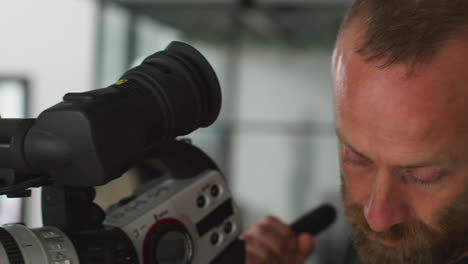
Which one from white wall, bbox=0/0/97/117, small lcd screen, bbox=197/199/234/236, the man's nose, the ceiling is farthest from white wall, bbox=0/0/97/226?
the man's nose

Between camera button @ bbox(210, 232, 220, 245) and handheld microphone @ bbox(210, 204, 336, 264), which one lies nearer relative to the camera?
camera button @ bbox(210, 232, 220, 245)

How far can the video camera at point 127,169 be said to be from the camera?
0.55 m

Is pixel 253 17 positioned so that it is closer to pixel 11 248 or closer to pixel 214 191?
pixel 214 191

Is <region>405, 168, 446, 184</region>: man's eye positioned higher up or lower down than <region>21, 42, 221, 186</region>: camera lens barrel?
lower down

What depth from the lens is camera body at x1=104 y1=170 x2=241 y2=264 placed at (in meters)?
0.70

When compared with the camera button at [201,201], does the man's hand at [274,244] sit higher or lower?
lower

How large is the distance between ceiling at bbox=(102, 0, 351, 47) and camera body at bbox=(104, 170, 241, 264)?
245 centimetres

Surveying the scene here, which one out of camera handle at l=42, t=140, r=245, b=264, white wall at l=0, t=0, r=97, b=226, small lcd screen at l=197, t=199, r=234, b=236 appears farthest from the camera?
white wall at l=0, t=0, r=97, b=226

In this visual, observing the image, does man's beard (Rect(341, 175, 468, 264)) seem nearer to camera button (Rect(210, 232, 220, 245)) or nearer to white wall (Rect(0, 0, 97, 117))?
camera button (Rect(210, 232, 220, 245))

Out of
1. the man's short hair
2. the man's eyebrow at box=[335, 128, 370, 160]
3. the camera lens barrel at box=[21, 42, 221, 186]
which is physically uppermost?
the man's short hair

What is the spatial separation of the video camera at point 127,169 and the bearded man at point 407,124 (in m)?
0.17

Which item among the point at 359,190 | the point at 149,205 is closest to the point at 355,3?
the point at 359,190

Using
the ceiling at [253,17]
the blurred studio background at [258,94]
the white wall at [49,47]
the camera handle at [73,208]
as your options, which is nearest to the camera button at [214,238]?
the camera handle at [73,208]

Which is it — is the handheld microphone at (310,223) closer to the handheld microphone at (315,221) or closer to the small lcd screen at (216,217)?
the handheld microphone at (315,221)
